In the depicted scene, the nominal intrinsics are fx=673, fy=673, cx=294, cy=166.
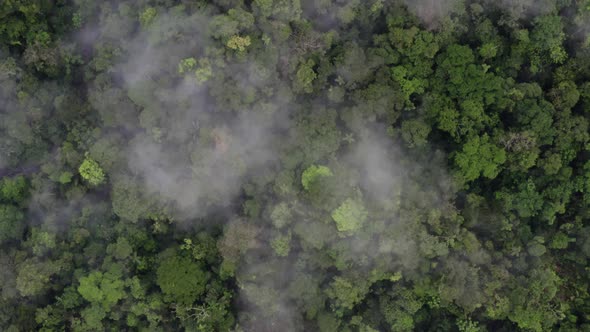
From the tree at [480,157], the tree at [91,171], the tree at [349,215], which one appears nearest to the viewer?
the tree at [349,215]

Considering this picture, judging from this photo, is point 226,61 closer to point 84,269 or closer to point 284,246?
point 284,246

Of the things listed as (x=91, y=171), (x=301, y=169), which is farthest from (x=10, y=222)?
(x=301, y=169)

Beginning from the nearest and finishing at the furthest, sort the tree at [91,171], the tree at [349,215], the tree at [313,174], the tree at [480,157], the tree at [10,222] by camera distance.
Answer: the tree at [349,215], the tree at [313,174], the tree at [480,157], the tree at [91,171], the tree at [10,222]

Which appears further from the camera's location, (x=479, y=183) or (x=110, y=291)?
(x=479, y=183)

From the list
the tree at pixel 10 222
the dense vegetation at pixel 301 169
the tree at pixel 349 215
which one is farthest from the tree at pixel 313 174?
the tree at pixel 10 222

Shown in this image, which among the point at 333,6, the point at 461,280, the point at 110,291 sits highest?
the point at 333,6

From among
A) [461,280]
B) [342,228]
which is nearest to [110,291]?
[342,228]

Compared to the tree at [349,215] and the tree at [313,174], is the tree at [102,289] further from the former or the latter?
the tree at [349,215]

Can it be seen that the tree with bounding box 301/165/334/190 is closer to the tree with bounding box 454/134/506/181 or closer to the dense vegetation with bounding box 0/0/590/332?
the dense vegetation with bounding box 0/0/590/332

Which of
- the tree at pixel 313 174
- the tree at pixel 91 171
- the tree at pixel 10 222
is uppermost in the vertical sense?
the tree at pixel 313 174
